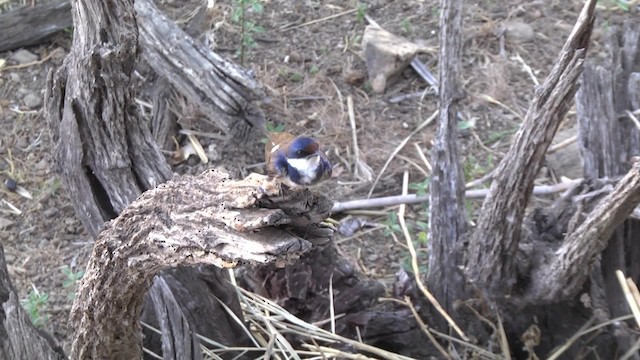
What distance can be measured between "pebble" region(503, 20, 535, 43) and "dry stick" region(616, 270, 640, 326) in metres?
1.64

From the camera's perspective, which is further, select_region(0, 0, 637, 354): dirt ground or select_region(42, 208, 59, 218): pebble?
select_region(42, 208, 59, 218): pebble

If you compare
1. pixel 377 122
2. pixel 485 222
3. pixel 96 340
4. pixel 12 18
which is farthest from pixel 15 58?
pixel 485 222

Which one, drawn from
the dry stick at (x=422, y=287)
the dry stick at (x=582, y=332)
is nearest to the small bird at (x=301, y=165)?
the dry stick at (x=422, y=287)

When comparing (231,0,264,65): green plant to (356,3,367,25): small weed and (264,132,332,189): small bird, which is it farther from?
(264,132,332,189): small bird

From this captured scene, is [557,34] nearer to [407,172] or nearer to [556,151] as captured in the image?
[556,151]

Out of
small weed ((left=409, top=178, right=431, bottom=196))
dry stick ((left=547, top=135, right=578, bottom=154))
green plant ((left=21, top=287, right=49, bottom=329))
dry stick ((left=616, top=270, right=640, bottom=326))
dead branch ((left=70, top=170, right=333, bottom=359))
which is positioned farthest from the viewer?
dry stick ((left=547, top=135, right=578, bottom=154))

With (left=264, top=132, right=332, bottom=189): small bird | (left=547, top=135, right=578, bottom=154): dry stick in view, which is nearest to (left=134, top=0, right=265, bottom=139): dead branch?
(left=547, top=135, right=578, bottom=154): dry stick

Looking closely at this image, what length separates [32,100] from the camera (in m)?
3.13

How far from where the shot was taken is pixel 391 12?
350cm

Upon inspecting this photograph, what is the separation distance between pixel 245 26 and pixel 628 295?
2.01m

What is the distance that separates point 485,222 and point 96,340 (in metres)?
0.90

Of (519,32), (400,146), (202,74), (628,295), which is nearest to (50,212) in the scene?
(202,74)

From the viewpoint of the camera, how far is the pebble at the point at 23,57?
3264 mm

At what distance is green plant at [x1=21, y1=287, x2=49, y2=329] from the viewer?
2230 mm
